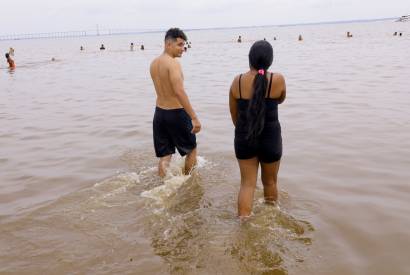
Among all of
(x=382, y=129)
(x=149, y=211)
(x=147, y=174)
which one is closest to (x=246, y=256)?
(x=149, y=211)

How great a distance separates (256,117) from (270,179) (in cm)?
92

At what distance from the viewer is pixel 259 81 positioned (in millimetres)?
3699

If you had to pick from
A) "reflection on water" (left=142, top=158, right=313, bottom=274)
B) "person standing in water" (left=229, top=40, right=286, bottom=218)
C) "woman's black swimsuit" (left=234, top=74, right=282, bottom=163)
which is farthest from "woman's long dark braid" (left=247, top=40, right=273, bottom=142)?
"reflection on water" (left=142, top=158, right=313, bottom=274)

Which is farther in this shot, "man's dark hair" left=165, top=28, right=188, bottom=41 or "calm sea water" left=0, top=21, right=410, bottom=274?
"man's dark hair" left=165, top=28, right=188, bottom=41

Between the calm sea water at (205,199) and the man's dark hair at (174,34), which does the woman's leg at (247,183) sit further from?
the man's dark hair at (174,34)

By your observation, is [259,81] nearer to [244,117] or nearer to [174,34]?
[244,117]

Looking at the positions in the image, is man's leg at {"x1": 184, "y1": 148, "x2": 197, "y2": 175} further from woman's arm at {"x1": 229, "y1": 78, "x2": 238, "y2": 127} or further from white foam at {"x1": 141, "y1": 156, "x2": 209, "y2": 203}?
woman's arm at {"x1": 229, "y1": 78, "x2": 238, "y2": 127}

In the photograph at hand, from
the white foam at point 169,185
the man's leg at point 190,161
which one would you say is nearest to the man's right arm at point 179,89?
the man's leg at point 190,161

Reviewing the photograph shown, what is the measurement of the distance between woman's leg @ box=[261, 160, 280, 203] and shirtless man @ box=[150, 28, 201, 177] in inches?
42.1

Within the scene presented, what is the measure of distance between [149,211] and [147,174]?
1.39 meters

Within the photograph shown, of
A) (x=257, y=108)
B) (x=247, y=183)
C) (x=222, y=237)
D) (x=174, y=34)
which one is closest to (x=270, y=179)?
(x=247, y=183)

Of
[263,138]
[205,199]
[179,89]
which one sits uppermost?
[179,89]

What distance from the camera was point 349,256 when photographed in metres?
3.72

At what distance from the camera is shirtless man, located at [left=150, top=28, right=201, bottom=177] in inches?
196
